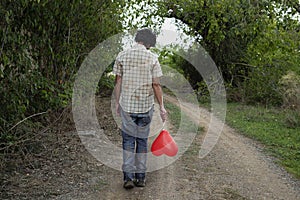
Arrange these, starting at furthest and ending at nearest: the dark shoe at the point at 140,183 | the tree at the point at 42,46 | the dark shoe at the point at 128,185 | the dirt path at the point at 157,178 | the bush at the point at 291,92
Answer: the bush at the point at 291,92
the dark shoe at the point at 140,183
the dark shoe at the point at 128,185
the dirt path at the point at 157,178
the tree at the point at 42,46

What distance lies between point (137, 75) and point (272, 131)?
5740mm

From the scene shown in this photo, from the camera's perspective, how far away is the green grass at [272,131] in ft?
23.9

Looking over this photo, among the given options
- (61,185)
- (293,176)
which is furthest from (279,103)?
(61,185)

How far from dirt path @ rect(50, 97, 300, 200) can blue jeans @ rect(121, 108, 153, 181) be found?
0.23 metres

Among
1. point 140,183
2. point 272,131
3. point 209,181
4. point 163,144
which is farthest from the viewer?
point 272,131

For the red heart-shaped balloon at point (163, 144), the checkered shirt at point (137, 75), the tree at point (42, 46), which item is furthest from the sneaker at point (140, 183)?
the tree at point (42, 46)

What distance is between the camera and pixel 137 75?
16.3 ft


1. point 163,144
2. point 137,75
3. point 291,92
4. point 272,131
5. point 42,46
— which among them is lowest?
point 272,131

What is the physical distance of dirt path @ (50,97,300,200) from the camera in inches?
194

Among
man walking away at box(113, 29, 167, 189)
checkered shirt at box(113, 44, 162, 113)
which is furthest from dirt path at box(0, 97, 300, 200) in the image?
checkered shirt at box(113, 44, 162, 113)

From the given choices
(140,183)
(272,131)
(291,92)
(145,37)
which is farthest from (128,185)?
(291,92)

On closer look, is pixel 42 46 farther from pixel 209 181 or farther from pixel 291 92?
pixel 291 92

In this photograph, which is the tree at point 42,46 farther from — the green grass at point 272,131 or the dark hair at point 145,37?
the green grass at point 272,131

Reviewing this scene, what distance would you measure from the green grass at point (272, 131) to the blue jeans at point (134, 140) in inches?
96.7
